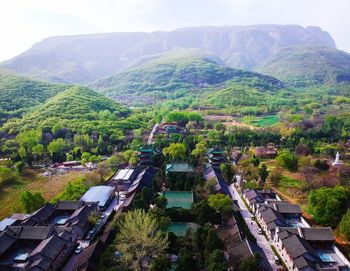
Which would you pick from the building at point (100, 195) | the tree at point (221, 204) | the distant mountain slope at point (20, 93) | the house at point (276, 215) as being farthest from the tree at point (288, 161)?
the distant mountain slope at point (20, 93)

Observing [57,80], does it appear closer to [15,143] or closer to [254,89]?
[254,89]

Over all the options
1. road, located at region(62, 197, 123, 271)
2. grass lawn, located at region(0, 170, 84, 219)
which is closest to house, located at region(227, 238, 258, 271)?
road, located at region(62, 197, 123, 271)

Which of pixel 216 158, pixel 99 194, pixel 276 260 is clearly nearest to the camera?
pixel 276 260

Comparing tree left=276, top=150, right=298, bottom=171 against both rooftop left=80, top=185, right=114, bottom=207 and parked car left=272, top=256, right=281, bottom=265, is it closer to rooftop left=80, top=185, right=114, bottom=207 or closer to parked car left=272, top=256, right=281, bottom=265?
parked car left=272, top=256, right=281, bottom=265

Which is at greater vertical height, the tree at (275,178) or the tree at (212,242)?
the tree at (212,242)

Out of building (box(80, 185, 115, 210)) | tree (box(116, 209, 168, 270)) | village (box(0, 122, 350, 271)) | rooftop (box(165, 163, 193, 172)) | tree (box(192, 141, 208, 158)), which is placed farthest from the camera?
tree (box(192, 141, 208, 158))

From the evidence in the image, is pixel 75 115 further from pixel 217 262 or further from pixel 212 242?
pixel 217 262

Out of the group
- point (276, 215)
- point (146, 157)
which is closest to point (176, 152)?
point (146, 157)

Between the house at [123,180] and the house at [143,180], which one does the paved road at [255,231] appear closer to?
the house at [143,180]
